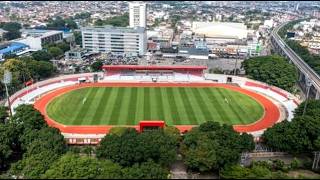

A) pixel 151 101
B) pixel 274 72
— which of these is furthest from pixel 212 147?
pixel 274 72

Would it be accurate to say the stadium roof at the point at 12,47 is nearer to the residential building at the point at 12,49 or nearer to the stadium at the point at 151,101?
the residential building at the point at 12,49

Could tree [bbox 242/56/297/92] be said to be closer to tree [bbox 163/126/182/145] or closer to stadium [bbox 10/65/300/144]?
stadium [bbox 10/65/300/144]

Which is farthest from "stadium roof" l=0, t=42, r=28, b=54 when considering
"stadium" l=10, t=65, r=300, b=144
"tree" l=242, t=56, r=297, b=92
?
"tree" l=242, t=56, r=297, b=92

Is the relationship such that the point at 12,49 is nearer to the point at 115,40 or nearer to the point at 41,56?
the point at 41,56

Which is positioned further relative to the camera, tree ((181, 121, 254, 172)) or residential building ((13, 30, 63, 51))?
residential building ((13, 30, 63, 51))

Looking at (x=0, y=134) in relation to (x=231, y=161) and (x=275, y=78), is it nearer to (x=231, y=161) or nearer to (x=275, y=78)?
(x=231, y=161)

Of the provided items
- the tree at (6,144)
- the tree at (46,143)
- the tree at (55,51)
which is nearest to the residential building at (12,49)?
the tree at (55,51)

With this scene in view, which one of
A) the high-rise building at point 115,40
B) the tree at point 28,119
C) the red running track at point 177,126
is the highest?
the high-rise building at point 115,40
